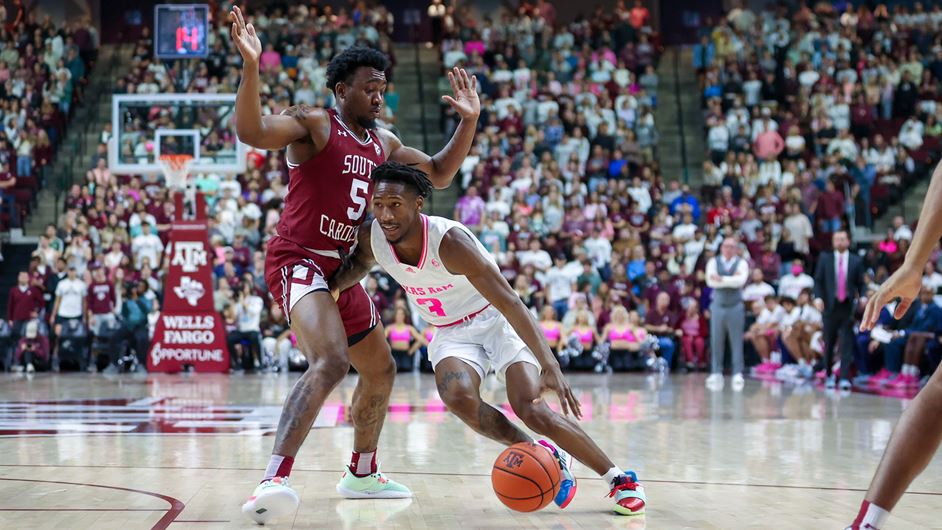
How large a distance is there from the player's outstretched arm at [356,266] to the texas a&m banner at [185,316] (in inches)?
420

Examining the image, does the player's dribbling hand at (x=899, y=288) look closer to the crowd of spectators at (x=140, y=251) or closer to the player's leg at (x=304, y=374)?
the player's leg at (x=304, y=374)

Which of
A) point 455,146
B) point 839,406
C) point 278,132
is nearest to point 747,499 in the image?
point 455,146

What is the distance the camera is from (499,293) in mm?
4926

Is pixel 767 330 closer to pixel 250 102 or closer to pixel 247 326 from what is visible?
pixel 247 326

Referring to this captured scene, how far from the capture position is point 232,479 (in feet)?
19.4

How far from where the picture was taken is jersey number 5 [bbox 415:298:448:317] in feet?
18.1

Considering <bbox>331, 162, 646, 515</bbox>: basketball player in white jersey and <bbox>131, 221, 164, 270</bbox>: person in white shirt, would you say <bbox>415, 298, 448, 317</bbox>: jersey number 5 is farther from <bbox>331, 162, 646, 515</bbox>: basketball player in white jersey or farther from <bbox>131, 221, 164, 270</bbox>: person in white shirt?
<bbox>131, 221, 164, 270</bbox>: person in white shirt

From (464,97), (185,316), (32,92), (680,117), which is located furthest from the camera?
(680,117)

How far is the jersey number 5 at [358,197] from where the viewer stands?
5.36 m

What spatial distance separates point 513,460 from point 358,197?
4.77 feet

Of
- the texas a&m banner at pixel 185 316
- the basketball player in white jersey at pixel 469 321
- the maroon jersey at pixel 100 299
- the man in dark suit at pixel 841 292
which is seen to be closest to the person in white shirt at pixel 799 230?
the man in dark suit at pixel 841 292

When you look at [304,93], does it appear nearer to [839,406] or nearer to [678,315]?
[678,315]

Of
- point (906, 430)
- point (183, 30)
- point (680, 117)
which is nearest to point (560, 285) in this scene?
point (183, 30)

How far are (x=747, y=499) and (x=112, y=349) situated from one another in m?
12.7
